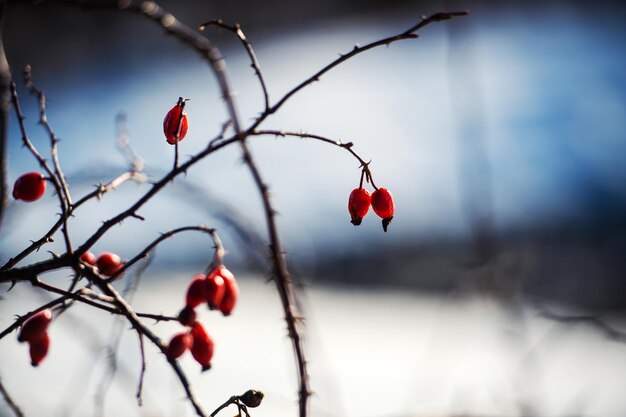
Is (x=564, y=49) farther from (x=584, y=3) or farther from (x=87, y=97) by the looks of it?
(x=87, y=97)

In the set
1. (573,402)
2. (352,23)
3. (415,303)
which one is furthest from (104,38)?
(573,402)

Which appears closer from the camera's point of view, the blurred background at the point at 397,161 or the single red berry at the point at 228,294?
the single red berry at the point at 228,294

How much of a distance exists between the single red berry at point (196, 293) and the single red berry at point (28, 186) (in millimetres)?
131

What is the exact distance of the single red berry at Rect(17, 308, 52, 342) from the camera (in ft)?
1.36

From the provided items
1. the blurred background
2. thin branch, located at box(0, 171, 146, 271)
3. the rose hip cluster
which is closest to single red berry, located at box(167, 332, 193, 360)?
the rose hip cluster

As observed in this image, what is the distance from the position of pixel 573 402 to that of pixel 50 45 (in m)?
2.72

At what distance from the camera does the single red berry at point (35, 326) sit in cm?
42

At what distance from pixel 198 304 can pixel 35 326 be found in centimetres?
11

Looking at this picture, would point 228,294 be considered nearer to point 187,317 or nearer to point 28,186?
point 187,317

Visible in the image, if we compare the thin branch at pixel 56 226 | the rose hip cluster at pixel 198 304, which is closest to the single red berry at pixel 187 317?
the rose hip cluster at pixel 198 304

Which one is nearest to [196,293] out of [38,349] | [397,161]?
[38,349]

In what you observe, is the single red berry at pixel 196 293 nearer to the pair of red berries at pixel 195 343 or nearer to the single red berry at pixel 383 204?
the pair of red berries at pixel 195 343

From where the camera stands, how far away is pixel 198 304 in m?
0.45

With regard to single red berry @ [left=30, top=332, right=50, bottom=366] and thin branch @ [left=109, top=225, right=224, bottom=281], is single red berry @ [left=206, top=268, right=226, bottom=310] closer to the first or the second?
thin branch @ [left=109, top=225, right=224, bottom=281]
